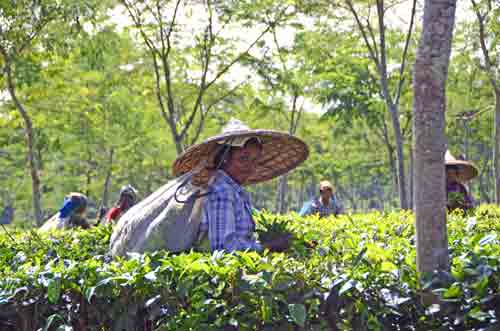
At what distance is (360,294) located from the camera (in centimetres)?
246

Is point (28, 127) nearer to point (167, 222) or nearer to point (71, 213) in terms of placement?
point (71, 213)

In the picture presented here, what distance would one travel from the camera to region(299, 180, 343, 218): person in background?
9406mm

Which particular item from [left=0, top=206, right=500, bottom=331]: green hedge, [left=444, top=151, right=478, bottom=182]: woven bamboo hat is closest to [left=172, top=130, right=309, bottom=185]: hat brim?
[left=0, top=206, right=500, bottom=331]: green hedge

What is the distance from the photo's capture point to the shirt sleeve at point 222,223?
356 centimetres

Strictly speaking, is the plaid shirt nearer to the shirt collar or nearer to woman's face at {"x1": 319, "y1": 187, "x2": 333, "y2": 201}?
the shirt collar

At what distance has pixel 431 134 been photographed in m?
2.49

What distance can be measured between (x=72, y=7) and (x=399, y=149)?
21.1ft

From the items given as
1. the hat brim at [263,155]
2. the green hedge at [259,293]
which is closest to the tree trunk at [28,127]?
the hat brim at [263,155]

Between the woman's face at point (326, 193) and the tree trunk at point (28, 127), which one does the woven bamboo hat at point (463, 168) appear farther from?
the tree trunk at point (28, 127)

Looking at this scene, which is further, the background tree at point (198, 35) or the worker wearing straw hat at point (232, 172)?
the background tree at point (198, 35)

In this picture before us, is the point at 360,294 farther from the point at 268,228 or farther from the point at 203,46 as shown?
the point at 203,46

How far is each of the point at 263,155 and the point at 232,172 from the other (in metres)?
0.92

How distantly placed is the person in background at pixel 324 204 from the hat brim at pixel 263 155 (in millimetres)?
4224

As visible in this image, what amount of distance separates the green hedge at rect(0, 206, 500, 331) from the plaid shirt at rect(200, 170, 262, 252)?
0.59 metres
